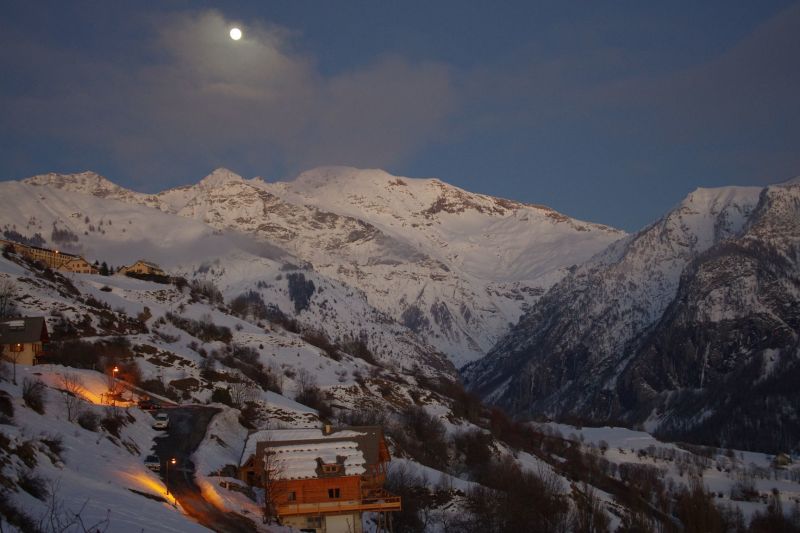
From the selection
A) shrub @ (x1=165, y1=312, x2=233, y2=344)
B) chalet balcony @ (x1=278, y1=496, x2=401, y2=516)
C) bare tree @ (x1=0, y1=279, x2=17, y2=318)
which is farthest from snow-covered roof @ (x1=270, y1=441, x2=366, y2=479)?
shrub @ (x1=165, y1=312, x2=233, y2=344)

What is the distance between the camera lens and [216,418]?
74.9 m

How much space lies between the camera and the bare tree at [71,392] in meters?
54.5

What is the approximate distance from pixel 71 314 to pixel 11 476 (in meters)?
76.6

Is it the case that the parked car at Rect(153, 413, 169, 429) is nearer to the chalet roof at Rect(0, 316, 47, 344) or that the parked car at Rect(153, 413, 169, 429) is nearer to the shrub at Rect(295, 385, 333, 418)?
the chalet roof at Rect(0, 316, 47, 344)

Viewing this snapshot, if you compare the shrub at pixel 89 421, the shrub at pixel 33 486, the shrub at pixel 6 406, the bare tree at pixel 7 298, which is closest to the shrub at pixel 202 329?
the bare tree at pixel 7 298

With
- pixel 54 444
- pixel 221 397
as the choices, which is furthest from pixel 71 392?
pixel 221 397

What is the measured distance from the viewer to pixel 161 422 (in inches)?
2623

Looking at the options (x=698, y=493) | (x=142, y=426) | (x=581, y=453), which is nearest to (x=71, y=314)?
(x=142, y=426)

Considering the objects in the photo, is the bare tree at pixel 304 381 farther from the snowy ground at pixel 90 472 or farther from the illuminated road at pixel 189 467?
the snowy ground at pixel 90 472

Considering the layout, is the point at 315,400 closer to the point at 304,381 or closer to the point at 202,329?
the point at 304,381

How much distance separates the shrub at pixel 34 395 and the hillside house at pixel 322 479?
14.3m

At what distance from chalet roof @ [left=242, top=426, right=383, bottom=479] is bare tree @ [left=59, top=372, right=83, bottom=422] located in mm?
12198

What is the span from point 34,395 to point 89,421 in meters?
3.66

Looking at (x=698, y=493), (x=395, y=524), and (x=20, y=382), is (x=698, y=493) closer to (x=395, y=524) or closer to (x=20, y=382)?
(x=395, y=524)
